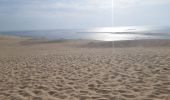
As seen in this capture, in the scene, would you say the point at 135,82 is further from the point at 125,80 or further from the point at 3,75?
the point at 3,75

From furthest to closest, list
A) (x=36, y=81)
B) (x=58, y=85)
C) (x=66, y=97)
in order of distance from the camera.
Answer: (x=36, y=81), (x=58, y=85), (x=66, y=97)

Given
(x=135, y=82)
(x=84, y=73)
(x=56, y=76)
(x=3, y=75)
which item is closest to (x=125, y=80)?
(x=135, y=82)

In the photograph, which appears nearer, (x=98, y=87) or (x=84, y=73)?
(x=98, y=87)

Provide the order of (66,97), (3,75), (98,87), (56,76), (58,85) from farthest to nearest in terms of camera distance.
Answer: (3,75) → (56,76) → (58,85) → (98,87) → (66,97)

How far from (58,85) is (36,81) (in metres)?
0.92

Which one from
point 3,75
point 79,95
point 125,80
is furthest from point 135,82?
point 3,75

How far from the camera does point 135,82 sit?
19.0 ft

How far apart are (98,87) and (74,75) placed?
1650mm

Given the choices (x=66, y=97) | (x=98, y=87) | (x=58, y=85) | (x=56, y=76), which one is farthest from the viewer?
(x=56, y=76)

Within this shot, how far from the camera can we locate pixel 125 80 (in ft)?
19.9

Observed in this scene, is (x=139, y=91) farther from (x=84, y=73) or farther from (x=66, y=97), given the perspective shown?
(x=84, y=73)

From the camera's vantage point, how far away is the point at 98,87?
5.53 m

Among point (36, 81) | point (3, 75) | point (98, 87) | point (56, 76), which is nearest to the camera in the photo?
point (98, 87)

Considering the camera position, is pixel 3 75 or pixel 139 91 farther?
pixel 3 75
